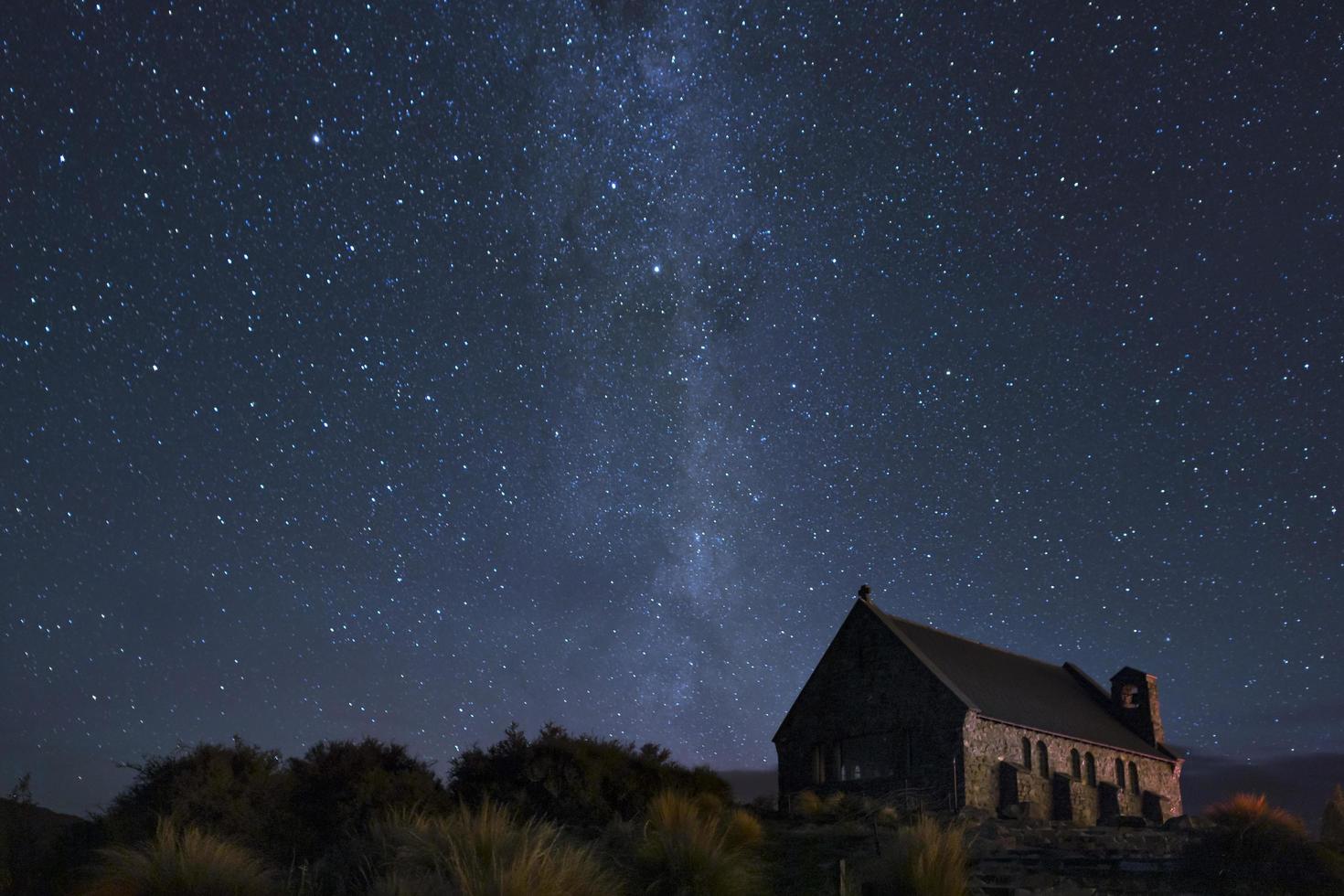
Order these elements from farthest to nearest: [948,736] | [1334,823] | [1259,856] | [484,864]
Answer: [948,736]
[1334,823]
[1259,856]
[484,864]

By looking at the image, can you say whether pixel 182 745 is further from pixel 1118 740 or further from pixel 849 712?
pixel 1118 740

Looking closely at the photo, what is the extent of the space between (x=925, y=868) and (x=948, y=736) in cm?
2008

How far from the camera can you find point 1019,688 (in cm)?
3972

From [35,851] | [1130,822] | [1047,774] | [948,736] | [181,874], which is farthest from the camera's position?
[1047,774]

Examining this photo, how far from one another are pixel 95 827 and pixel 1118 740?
36.4 metres

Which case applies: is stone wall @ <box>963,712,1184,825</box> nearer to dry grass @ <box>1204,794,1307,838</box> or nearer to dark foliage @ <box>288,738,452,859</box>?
dry grass @ <box>1204,794,1307,838</box>

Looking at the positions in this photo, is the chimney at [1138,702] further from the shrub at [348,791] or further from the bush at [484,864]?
the bush at [484,864]

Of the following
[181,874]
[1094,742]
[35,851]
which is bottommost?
[35,851]

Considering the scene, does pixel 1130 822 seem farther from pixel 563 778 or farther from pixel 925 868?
pixel 925 868

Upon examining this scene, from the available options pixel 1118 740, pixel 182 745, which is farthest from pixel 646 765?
pixel 1118 740

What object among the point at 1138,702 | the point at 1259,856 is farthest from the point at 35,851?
the point at 1138,702

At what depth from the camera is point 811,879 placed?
17438 mm

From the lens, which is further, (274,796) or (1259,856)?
(274,796)

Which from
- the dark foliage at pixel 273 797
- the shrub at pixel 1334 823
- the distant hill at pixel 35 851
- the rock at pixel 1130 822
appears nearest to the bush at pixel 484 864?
the dark foliage at pixel 273 797
